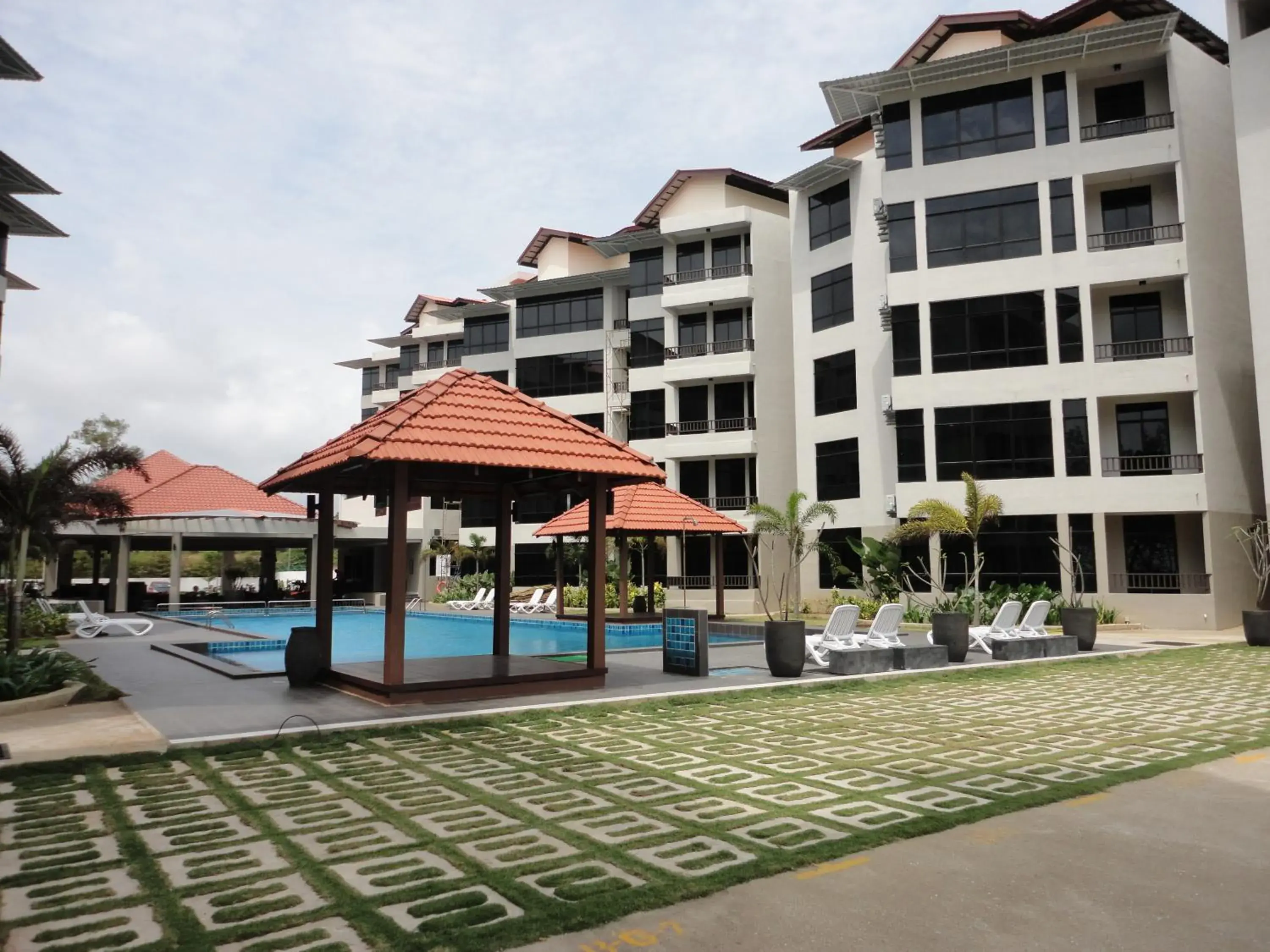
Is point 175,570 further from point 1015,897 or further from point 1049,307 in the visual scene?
point 1015,897

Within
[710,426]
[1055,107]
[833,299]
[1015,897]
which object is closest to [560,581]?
[710,426]

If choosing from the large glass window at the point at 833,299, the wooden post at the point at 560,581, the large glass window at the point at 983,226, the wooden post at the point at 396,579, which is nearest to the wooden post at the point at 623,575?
the wooden post at the point at 560,581

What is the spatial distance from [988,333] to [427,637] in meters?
19.1

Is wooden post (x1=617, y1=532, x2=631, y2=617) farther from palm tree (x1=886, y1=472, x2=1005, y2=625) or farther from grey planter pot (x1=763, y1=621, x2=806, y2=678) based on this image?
grey planter pot (x1=763, y1=621, x2=806, y2=678)

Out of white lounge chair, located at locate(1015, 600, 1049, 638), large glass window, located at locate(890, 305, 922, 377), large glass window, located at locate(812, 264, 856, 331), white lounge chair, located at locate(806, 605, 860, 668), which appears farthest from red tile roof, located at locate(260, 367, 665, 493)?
large glass window, located at locate(812, 264, 856, 331)

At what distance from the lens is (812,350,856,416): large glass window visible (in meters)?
31.2

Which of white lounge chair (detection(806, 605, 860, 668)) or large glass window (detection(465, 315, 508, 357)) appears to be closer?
white lounge chair (detection(806, 605, 860, 668))

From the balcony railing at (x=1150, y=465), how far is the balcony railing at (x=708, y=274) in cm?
1556

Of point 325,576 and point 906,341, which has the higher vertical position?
point 906,341

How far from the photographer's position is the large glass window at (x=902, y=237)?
2822 cm

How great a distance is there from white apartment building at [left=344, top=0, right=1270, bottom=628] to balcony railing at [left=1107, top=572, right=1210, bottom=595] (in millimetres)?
76

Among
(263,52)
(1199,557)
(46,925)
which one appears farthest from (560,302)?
(46,925)

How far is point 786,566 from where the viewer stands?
33.6 metres

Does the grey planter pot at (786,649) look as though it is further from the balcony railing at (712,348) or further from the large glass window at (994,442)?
the balcony railing at (712,348)
